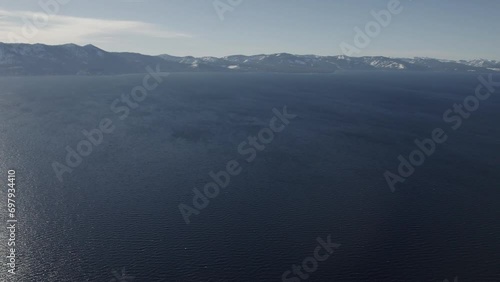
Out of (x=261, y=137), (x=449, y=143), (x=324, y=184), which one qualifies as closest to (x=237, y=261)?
(x=324, y=184)

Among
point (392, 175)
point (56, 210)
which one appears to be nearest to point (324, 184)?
point (392, 175)

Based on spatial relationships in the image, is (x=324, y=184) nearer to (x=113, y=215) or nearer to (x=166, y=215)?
(x=166, y=215)

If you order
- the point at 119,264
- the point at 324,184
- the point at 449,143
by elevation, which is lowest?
the point at 119,264

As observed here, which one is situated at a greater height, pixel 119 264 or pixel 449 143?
pixel 449 143

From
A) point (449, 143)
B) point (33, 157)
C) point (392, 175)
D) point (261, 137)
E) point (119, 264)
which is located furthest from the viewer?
point (261, 137)

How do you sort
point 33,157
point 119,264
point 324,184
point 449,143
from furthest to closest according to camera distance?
1. point 449,143
2. point 33,157
3. point 324,184
4. point 119,264

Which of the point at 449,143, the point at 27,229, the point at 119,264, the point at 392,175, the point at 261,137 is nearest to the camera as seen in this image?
the point at 119,264

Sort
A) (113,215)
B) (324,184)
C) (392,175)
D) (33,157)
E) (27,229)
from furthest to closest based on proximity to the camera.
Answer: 1. (33,157)
2. (392,175)
3. (324,184)
4. (113,215)
5. (27,229)

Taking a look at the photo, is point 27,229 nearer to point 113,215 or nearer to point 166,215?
point 113,215

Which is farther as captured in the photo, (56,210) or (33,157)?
(33,157)
